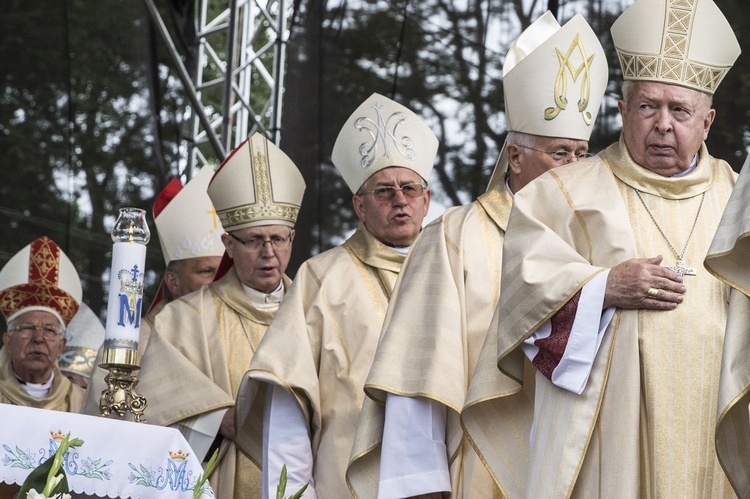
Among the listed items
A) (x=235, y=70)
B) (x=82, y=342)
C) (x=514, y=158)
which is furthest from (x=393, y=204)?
(x=235, y=70)

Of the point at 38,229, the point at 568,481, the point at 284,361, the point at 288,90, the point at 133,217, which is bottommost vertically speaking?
the point at 568,481

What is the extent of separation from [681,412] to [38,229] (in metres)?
6.87

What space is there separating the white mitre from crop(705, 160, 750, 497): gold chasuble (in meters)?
4.29

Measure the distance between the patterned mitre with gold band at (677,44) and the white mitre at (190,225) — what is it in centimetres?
361

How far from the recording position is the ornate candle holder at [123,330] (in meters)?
4.55

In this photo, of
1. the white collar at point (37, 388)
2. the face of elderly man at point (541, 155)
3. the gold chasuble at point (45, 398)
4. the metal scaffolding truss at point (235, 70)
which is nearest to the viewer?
the face of elderly man at point (541, 155)

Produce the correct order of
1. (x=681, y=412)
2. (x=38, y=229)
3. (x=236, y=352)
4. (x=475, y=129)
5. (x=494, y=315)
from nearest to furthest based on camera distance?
(x=681, y=412) < (x=494, y=315) < (x=236, y=352) < (x=475, y=129) < (x=38, y=229)

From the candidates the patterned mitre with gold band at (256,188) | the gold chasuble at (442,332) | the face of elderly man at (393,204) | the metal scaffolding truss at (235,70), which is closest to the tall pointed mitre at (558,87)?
the gold chasuble at (442,332)

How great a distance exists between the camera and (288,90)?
374 inches

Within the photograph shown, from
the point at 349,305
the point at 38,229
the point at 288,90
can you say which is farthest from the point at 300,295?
the point at 38,229

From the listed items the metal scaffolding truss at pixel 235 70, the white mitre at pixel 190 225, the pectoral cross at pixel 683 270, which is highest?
the metal scaffolding truss at pixel 235 70

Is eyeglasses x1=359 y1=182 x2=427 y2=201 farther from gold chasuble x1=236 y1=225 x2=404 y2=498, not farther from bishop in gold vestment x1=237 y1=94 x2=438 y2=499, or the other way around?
gold chasuble x1=236 y1=225 x2=404 y2=498

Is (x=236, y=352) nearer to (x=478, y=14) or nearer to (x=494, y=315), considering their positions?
(x=494, y=315)

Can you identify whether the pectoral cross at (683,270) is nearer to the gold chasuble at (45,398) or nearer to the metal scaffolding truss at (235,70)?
the gold chasuble at (45,398)
